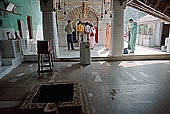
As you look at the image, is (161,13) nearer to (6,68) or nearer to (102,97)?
(102,97)

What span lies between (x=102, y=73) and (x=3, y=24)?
13.7ft

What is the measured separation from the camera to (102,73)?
4434 millimetres

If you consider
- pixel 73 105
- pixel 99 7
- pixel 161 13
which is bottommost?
pixel 73 105

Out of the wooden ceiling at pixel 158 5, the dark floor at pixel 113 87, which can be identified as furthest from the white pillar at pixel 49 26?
the wooden ceiling at pixel 158 5

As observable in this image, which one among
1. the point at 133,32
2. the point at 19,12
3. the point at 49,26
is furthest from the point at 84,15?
the point at 49,26

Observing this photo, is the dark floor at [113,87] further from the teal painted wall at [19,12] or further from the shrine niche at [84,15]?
the shrine niche at [84,15]

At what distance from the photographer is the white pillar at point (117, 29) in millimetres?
5863

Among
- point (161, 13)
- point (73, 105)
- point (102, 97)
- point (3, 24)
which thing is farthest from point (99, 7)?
point (73, 105)

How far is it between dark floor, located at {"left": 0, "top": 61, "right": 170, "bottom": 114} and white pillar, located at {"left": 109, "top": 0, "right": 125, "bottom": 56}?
1.47 m

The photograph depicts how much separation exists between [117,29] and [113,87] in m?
3.31

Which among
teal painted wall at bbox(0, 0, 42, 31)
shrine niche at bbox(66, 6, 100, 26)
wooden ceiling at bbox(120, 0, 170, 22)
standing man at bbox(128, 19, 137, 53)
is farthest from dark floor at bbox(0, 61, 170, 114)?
shrine niche at bbox(66, 6, 100, 26)

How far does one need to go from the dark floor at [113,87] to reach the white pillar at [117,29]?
1467 millimetres

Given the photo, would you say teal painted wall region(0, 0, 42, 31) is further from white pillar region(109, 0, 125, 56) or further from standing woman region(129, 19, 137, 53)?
standing woman region(129, 19, 137, 53)

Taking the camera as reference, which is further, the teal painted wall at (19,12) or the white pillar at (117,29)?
the white pillar at (117,29)
